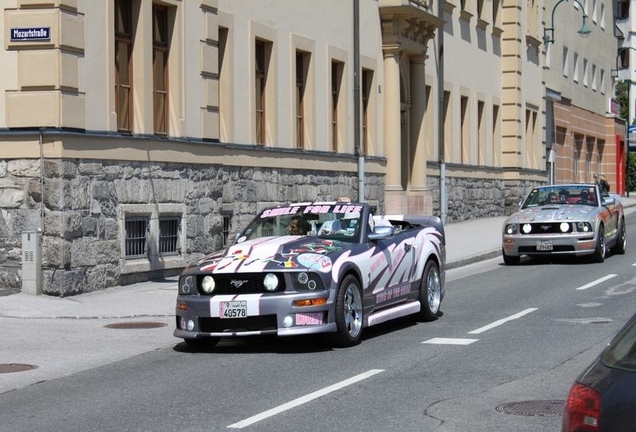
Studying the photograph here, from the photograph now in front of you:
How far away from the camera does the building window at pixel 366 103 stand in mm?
30844

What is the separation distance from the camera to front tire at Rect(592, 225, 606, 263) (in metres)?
23.1

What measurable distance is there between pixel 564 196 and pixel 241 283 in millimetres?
13832

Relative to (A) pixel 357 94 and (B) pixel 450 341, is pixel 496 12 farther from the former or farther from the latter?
(B) pixel 450 341

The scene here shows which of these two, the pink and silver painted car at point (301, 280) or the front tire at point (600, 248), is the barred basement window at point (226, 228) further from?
the pink and silver painted car at point (301, 280)

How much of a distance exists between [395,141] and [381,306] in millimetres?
19233

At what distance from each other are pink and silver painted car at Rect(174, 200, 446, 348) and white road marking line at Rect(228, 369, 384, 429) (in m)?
1.35

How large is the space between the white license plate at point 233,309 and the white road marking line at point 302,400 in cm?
164

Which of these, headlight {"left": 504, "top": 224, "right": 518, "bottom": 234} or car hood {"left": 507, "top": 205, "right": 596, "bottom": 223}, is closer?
car hood {"left": 507, "top": 205, "right": 596, "bottom": 223}

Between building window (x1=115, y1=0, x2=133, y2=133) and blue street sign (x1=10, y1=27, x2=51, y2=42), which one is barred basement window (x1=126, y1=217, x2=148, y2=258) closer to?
building window (x1=115, y1=0, x2=133, y2=133)

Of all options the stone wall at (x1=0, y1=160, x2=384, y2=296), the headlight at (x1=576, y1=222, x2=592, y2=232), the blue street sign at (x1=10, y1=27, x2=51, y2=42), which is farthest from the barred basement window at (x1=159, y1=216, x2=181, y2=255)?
the headlight at (x1=576, y1=222, x2=592, y2=232)

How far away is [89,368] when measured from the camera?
1148 cm

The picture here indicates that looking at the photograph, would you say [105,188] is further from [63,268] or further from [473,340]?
[473,340]

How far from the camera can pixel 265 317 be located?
1174 cm

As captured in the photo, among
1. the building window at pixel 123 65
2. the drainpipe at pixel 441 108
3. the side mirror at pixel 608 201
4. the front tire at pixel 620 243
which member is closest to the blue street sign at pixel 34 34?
the building window at pixel 123 65
